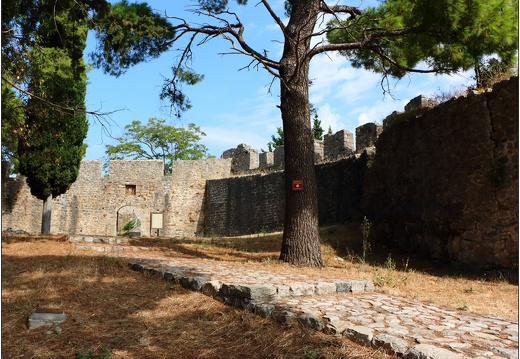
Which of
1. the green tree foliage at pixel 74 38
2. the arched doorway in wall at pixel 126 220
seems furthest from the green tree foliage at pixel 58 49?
the arched doorway in wall at pixel 126 220

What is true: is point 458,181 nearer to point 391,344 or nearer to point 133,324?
point 391,344

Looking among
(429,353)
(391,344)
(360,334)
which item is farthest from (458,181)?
(429,353)

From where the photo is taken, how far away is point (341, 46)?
9.59m

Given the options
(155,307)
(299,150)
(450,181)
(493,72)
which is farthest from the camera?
(493,72)

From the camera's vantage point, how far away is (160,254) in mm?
9711

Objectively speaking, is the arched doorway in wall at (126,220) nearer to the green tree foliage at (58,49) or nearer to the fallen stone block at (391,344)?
the green tree foliage at (58,49)

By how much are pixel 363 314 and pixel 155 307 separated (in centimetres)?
246

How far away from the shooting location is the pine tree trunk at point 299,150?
28.5ft

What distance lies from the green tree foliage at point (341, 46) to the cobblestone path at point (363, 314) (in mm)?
2098

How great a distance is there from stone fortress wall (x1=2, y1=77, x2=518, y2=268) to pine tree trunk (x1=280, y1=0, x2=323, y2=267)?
2872mm

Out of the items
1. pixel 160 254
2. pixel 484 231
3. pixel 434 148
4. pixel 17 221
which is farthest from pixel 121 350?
pixel 17 221

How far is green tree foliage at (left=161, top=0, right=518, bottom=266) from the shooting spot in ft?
27.3

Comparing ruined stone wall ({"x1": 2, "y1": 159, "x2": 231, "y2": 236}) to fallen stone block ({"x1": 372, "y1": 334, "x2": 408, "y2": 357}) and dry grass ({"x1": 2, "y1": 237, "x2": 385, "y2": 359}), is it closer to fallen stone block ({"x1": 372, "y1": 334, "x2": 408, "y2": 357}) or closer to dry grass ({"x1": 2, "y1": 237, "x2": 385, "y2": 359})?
dry grass ({"x1": 2, "y1": 237, "x2": 385, "y2": 359})

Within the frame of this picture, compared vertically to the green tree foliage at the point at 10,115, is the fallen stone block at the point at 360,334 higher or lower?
lower
